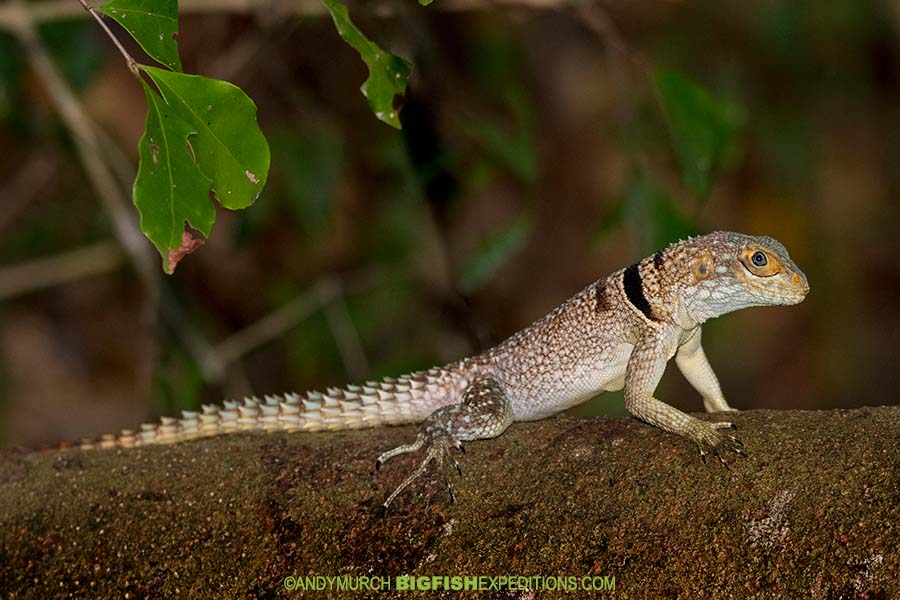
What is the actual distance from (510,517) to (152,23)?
5.39ft

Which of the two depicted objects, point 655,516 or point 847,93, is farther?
point 847,93

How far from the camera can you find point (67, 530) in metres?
2.98

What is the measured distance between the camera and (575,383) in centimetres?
395

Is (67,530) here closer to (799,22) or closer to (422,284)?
(422,284)

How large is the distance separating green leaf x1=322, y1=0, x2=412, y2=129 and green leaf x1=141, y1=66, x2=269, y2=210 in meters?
0.38

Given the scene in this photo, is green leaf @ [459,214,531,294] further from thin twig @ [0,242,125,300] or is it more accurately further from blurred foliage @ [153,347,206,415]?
thin twig @ [0,242,125,300]

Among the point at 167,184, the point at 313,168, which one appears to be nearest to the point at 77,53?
the point at 313,168

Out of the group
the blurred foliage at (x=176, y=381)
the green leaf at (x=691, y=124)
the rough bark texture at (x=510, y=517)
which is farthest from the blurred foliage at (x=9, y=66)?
the green leaf at (x=691, y=124)

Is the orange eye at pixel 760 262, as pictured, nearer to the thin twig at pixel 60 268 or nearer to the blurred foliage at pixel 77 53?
the blurred foliage at pixel 77 53

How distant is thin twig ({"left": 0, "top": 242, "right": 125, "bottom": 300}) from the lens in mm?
6902

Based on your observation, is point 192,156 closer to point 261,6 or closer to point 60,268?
point 261,6

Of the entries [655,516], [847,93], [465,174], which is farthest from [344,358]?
[847,93]

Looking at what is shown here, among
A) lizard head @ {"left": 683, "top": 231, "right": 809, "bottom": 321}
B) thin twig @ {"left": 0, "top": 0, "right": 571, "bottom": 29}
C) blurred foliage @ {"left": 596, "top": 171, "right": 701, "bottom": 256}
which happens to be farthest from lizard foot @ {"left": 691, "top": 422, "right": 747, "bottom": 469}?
thin twig @ {"left": 0, "top": 0, "right": 571, "bottom": 29}

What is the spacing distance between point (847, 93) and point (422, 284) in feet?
19.6
